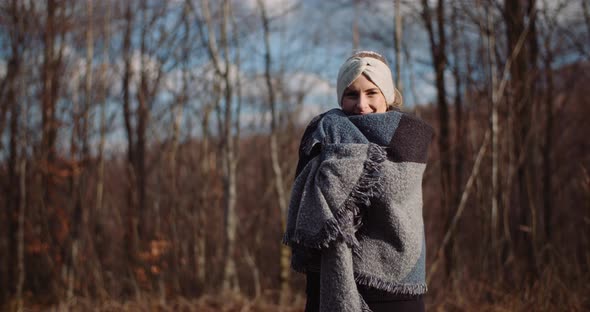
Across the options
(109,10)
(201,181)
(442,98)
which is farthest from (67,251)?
(442,98)

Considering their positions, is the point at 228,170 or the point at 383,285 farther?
Result: the point at 228,170

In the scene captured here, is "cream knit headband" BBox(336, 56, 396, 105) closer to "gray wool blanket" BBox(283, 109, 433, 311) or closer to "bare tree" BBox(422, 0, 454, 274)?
"gray wool blanket" BBox(283, 109, 433, 311)

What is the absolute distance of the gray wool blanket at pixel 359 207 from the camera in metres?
1.64

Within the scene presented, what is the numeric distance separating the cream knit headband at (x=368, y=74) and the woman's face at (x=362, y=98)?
0.05 feet

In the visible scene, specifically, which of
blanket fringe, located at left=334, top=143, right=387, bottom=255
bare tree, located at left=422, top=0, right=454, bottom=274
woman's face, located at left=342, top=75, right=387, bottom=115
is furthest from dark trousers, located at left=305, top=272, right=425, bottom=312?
bare tree, located at left=422, top=0, right=454, bottom=274

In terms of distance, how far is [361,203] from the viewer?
66.9 inches

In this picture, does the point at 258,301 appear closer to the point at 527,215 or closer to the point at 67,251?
the point at 527,215

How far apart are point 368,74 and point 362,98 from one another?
85 mm

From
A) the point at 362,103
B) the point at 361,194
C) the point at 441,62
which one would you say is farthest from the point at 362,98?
the point at 441,62

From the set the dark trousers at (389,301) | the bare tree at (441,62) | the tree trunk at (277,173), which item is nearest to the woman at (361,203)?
the dark trousers at (389,301)

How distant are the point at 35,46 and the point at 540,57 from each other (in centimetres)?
715

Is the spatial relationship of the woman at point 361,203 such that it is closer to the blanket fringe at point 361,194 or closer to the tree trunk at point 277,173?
the blanket fringe at point 361,194

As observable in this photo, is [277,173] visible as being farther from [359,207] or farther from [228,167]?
[359,207]

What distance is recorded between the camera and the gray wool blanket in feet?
5.37
